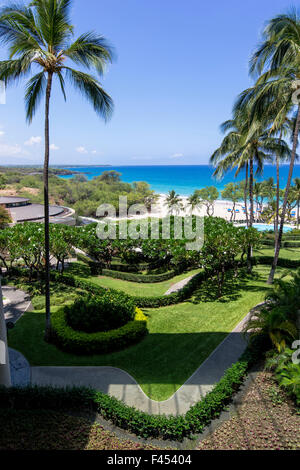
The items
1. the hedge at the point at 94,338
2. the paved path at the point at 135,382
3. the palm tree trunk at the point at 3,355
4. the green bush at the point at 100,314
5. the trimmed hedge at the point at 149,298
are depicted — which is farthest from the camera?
the trimmed hedge at the point at 149,298

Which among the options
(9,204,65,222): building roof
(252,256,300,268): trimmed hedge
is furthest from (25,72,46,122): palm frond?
(9,204,65,222): building roof

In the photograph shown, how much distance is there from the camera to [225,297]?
16.2 m

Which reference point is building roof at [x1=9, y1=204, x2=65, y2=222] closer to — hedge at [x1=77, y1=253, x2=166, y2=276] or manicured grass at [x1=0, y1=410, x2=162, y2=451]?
hedge at [x1=77, y1=253, x2=166, y2=276]

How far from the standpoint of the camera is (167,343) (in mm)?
11391

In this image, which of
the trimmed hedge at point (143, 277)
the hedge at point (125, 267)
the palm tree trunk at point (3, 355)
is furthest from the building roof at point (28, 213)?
the palm tree trunk at point (3, 355)

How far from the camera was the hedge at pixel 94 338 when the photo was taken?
10.6 meters

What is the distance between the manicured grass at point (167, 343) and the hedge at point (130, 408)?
171 centimetres

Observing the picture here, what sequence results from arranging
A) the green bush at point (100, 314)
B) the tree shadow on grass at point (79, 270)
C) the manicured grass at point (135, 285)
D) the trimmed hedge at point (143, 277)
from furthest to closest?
the tree shadow on grass at point (79, 270) < the trimmed hedge at point (143, 277) < the manicured grass at point (135, 285) < the green bush at point (100, 314)

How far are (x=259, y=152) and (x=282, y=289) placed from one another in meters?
13.7

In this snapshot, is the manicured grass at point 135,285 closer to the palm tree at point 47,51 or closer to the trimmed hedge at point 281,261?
the trimmed hedge at point 281,261

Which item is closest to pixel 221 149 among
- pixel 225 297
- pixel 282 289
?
pixel 225 297

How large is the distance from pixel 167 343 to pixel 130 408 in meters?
4.67

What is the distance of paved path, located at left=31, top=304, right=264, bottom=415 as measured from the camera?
7949 mm

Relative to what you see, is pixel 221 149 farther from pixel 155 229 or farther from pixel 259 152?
pixel 155 229
